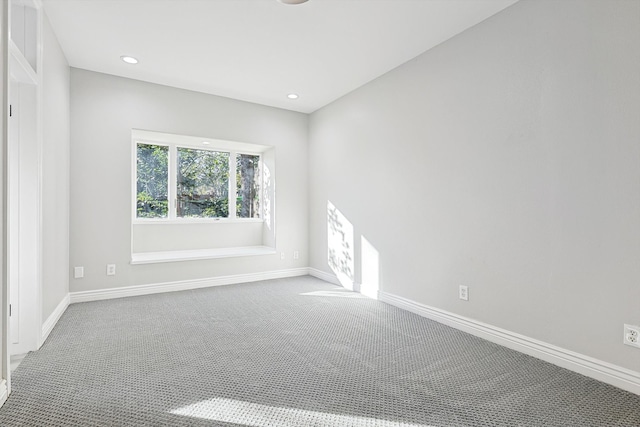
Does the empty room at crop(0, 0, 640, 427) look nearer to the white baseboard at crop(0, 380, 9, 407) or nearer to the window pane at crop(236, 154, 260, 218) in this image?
the white baseboard at crop(0, 380, 9, 407)

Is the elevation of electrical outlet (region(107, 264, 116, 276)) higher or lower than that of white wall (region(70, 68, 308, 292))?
lower

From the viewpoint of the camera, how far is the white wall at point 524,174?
1.89 metres

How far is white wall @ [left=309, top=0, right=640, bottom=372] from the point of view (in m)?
1.89

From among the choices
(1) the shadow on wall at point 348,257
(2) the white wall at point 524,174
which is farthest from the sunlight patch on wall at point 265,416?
(1) the shadow on wall at point 348,257

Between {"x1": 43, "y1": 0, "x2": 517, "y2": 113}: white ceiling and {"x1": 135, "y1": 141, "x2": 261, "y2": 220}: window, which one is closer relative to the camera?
{"x1": 43, "y1": 0, "x2": 517, "y2": 113}: white ceiling

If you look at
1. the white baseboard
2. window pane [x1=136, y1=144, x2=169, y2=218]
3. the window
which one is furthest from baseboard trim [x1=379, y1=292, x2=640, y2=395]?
window pane [x1=136, y1=144, x2=169, y2=218]

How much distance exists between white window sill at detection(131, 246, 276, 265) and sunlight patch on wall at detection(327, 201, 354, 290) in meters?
0.90

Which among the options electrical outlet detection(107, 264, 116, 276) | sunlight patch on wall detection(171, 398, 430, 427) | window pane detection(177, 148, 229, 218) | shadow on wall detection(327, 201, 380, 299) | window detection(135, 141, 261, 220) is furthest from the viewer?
window pane detection(177, 148, 229, 218)

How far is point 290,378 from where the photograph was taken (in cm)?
195

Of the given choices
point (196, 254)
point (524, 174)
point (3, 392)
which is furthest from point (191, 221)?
point (524, 174)

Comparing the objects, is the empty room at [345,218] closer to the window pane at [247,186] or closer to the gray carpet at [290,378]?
the gray carpet at [290,378]

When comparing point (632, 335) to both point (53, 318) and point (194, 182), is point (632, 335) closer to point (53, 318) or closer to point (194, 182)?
point (53, 318)

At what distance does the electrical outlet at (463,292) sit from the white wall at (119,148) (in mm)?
2818

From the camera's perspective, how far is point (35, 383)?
1.87 m
